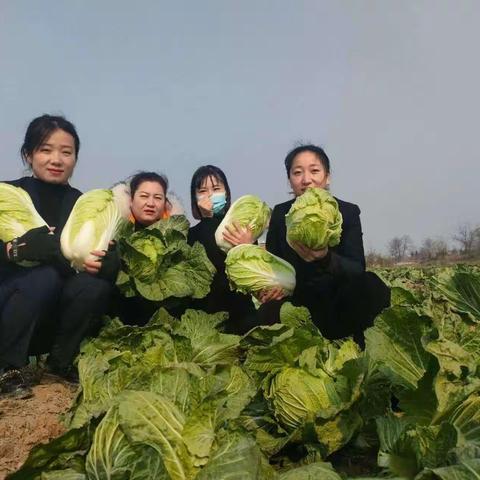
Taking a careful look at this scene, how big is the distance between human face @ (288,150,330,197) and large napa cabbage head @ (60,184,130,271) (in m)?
1.54

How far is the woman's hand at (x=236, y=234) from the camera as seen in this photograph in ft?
16.0

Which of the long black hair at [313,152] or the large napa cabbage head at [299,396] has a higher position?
the long black hair at [313,152]

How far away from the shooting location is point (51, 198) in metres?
4.68

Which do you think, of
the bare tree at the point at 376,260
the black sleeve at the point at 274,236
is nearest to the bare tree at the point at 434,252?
the bare tree at the point at 376,260

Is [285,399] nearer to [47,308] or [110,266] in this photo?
[110,266]

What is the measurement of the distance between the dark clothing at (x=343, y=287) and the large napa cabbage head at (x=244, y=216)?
500mm

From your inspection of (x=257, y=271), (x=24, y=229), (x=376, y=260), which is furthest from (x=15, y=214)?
(x=376, y=260)

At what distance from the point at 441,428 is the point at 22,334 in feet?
10.3

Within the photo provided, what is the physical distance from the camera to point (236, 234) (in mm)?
4902

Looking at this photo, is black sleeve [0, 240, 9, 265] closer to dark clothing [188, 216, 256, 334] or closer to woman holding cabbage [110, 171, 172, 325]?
woman holding cabbage [110, 171, 172, 325]

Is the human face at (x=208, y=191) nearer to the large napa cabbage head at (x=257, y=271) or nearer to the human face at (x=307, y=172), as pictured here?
the large napa cabbage head at (x=257, y=271)

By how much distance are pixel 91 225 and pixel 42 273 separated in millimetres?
545

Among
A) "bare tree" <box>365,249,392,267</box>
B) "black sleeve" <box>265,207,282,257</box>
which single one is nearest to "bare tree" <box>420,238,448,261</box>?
"bare tree" <box>365,249,392,267</box>

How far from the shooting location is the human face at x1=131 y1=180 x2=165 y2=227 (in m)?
4.65
